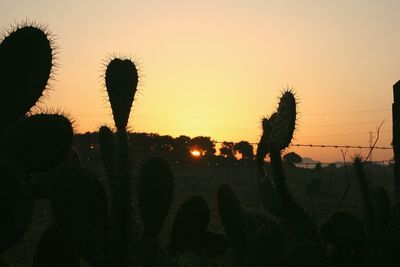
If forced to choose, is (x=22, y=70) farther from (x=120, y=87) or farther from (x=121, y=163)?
(x=121, y=163)

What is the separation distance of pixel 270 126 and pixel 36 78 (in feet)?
7.36

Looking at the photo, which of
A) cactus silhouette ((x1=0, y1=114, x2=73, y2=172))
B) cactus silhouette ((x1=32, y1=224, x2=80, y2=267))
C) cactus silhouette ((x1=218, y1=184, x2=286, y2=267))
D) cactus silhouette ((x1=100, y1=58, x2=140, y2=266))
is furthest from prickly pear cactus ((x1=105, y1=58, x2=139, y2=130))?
cactus silhouette ((x1=218, y1=184, x2=286, y2=267))

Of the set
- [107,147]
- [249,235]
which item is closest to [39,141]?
[107,147]

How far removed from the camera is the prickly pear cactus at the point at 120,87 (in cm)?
289

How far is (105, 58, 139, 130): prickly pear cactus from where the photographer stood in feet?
9.48

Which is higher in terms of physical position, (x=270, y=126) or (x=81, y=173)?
(x=270, y=126)

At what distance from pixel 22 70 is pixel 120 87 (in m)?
0.54

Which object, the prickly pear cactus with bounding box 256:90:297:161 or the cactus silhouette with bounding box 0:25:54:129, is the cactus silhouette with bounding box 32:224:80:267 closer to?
the cactus silhouette with bounding box 0:25:54:129

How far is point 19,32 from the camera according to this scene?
2.64 meters

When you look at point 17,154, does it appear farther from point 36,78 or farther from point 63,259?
point 63,259

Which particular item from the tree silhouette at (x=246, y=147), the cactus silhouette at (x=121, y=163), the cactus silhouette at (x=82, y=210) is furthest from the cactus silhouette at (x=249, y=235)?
the tree silhouette at (x=246, y=147)

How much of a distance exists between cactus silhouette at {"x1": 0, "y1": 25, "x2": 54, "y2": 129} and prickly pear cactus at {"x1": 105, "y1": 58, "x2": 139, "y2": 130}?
36 centimetres

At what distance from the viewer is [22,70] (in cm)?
260

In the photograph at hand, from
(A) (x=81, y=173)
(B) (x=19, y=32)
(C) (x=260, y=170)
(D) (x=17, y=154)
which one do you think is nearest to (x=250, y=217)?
(C) (x=260, y=170)
